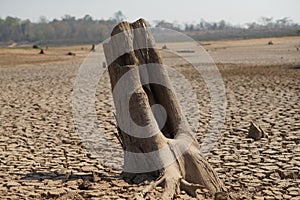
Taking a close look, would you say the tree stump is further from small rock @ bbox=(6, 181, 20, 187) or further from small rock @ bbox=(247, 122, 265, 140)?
small rock @ bbox=(247, 122, 265, 140)

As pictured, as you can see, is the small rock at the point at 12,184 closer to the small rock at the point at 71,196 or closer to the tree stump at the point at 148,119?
the small rock at the point at 71,196

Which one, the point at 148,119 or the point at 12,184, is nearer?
the point at 148,119

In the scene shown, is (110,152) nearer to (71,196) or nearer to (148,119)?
(148,119)

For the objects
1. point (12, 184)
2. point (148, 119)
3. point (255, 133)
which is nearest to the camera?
point (148, 119)

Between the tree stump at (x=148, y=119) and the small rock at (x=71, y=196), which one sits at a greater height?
the tree stump at (x=148, y=119)

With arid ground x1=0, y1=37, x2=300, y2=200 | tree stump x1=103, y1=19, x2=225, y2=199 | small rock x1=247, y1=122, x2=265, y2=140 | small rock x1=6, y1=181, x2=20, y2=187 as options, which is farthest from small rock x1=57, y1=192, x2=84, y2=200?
small rock x1=247, y1=122, x2=265, y2=140

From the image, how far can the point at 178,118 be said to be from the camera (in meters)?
4.50

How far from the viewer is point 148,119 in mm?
4215

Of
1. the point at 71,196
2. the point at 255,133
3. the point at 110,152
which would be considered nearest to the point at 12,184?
the point at 71,196

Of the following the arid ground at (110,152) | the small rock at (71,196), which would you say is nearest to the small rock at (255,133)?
the arid ground at (110,152)

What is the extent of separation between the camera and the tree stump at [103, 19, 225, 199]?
4145mm

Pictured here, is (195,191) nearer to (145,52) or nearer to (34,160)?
(145,52)

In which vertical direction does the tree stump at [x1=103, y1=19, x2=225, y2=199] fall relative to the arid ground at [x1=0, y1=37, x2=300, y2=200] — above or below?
above

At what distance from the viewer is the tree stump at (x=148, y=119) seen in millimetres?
4145
